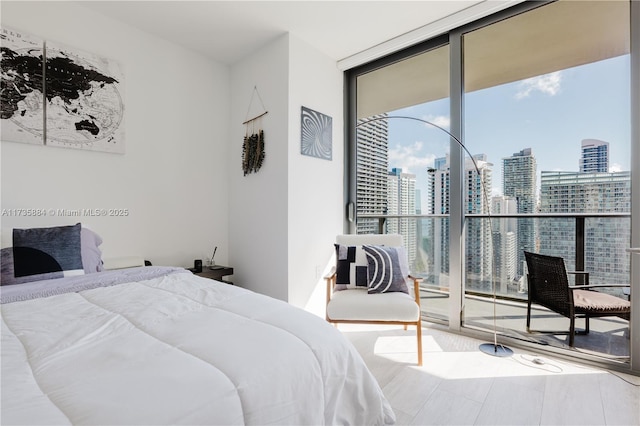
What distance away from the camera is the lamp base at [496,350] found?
8.05 ft

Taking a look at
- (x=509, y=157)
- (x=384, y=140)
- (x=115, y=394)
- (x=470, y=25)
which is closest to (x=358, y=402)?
(x=115, y=394)

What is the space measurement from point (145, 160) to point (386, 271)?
2450 mm

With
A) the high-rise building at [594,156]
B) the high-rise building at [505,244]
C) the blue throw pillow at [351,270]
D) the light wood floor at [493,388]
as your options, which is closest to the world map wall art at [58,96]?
the blue throw pillow at [351,270]

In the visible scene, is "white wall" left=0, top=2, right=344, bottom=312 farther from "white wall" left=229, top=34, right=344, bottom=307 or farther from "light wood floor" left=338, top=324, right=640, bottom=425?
"light wood floor" left=338, top=324, right=640, bottom=425

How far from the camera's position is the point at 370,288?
2.63 m

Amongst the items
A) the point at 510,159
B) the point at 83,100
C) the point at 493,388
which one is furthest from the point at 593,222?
the point at 83,100

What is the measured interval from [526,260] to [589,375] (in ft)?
2.85

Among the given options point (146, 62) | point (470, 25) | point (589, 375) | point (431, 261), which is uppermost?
point (470, 25)

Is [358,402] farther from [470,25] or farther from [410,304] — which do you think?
[470,25]

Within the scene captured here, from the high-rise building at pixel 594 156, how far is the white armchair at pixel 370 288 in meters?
1.51

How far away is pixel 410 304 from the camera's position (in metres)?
2.32

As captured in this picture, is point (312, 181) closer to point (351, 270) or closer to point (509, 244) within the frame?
point (351, 270)

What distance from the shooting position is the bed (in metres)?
0.71

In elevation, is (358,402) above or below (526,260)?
below
